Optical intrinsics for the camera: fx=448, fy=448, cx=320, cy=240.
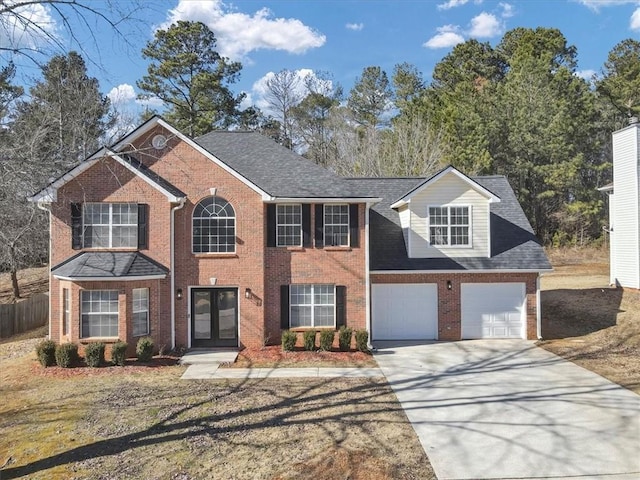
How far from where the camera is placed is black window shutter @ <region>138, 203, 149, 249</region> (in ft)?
47.3

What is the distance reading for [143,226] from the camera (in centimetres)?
1448

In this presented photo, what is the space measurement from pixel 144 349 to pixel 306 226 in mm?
6399

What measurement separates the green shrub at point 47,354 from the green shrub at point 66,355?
0.76ft

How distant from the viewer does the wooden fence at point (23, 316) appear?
18.9m

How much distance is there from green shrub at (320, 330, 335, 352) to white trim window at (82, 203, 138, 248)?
22.0ft

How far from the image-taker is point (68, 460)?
7344mm

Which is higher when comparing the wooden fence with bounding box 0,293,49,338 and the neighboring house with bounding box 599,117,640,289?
the neighboring house with bounding box 599,117,640,289

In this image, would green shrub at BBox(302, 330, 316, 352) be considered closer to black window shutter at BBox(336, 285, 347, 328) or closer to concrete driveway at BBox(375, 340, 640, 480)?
black window shutter at BBox(336, 285, 347, 328)

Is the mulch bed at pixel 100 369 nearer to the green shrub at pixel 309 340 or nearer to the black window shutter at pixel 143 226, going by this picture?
the black window shutter at pixel 143 226

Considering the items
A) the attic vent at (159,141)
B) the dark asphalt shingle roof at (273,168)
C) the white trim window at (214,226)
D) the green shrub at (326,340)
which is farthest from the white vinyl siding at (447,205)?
the attic vent at (159,141)

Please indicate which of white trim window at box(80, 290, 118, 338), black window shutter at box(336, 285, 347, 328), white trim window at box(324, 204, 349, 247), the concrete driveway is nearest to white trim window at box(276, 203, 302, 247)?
white trim window at box(324, 204, 349, 247)

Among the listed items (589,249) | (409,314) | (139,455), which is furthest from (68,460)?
(589,249)

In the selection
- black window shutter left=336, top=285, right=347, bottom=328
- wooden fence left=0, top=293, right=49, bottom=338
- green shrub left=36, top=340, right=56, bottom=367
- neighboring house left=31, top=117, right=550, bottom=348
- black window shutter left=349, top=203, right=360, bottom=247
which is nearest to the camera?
green shrub left=36, top=340, right=56, bottom=367

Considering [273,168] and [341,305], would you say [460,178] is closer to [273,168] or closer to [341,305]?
[341,305]
